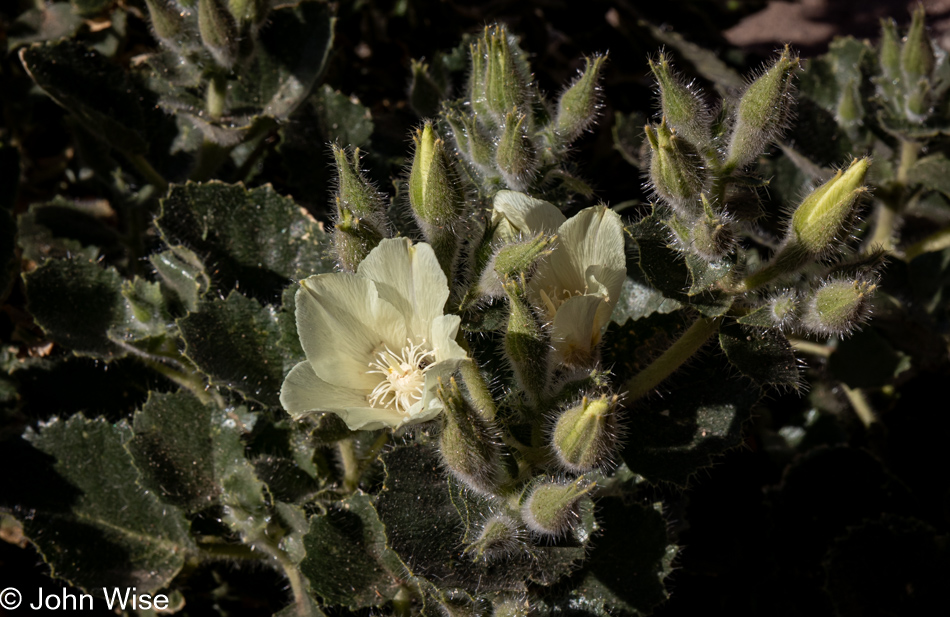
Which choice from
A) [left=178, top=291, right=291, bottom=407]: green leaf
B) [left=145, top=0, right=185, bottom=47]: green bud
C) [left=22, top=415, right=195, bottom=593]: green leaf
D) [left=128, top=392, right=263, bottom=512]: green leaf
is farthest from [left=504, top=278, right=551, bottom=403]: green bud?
[left=145, top=0, right=185, bottom=47]: green bud

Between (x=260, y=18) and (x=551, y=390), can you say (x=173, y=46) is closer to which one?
(x=260, y=18)

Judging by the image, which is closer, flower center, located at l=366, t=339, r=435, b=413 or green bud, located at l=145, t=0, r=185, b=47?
flower center, located at l=366, t=339, r=435, b=413

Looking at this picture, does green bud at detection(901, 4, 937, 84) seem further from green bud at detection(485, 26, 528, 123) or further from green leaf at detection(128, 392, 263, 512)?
green leaf at detection(128, 392, 263, 512)

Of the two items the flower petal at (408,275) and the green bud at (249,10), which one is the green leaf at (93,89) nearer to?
the green bud at (249,10)

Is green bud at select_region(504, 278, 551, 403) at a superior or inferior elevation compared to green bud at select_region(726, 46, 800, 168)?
inferior

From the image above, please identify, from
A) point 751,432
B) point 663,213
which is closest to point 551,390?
point 663,213

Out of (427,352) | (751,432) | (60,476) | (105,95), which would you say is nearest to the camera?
(427,352)

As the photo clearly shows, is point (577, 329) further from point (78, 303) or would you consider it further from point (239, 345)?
point (78, 303)
